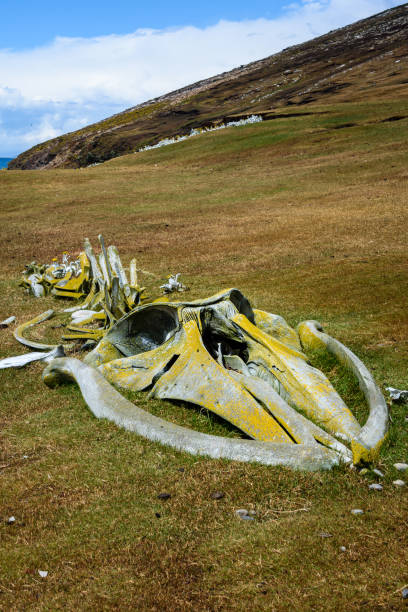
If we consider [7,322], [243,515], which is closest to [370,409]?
[243,515]

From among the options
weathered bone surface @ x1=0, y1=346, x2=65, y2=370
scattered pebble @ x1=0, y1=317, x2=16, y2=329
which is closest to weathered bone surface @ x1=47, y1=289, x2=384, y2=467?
weathered bone surface @ x1=0, y1=346, x2=65, y2=370

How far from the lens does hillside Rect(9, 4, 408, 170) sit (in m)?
69.8

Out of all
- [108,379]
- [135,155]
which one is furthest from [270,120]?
[108,379]

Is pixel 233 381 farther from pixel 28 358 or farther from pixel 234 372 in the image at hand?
pixel 28 358

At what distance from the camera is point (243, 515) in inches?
165

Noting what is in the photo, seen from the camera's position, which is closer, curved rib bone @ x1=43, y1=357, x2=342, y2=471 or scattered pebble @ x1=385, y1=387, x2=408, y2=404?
curved rib bone @ x1=43, y1=357, x2=342, y2=471

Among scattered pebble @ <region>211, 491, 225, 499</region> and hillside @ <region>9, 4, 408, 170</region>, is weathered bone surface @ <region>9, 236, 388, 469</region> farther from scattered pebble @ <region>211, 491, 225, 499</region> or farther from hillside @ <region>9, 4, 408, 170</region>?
hillside @ <region>9, 4, 408, 170</region>

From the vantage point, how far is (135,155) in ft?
187

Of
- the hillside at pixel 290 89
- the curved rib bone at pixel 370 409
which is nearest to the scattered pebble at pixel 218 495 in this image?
the curved rib bone at pixel 370 409

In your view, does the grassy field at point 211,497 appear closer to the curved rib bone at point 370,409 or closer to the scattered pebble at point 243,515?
the scattered pebble at point 243,515

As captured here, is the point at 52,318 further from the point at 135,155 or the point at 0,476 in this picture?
the point at 135,155

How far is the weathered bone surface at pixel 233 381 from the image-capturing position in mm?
4664

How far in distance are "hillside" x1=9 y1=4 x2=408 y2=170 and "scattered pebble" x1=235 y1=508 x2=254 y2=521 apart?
5632 cm

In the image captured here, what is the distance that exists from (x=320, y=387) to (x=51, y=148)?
126 m
